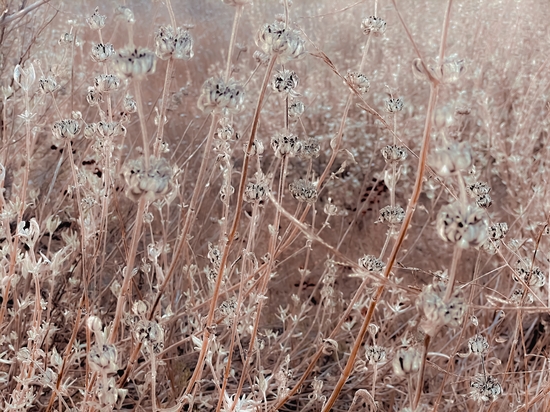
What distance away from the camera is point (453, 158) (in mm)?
289

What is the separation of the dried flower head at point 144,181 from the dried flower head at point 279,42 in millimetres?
159

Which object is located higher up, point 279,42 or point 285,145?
point 279,42

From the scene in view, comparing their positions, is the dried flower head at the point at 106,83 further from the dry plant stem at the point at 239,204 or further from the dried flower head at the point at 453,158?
the dried flower head at the point at 453,158

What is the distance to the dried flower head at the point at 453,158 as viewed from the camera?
287mm

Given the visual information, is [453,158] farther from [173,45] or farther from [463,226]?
[173,45]

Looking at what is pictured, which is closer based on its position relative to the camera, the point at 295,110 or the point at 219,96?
the point at 219,96

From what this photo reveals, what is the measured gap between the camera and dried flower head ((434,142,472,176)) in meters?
0.29

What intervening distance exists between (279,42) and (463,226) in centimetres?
25

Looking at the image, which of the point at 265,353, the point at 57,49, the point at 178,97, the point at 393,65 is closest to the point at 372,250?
the point at 265,353

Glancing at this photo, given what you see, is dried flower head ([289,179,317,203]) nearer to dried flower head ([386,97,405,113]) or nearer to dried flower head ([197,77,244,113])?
dried flower head ([386,97,405,113])

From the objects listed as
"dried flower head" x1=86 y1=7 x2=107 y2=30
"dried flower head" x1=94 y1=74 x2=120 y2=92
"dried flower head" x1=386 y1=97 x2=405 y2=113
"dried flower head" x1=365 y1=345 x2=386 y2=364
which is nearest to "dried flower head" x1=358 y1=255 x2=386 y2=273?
"dried flower head" x1=365 y1=345 x2=386 y2=364

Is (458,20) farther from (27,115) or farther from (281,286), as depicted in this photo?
(27,115)

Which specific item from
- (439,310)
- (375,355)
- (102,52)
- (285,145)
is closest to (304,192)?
(285,145)

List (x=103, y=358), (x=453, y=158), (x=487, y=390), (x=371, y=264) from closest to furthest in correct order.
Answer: (x=453, y=158), (x=103, y=358), (x=487, y=390), (x=371, y=264)
